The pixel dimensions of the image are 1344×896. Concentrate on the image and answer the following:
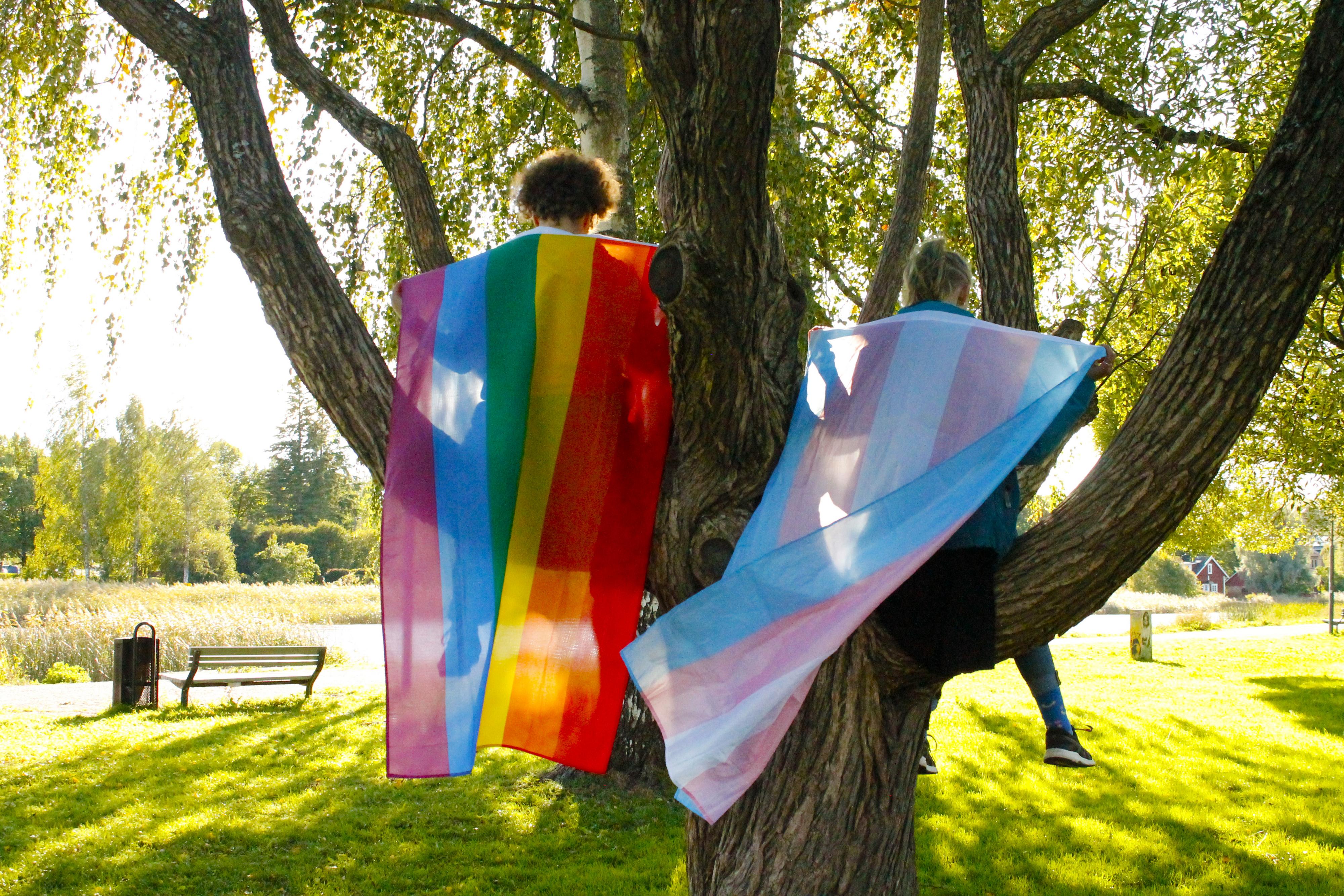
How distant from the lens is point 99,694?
1070 cm

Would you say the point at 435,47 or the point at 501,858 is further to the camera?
the point at 435,47

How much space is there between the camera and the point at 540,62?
7.22m

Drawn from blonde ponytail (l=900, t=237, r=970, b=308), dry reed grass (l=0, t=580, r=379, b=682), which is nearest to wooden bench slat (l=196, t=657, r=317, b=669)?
dry reed grass (l=0, t=580, r=379, b=682)

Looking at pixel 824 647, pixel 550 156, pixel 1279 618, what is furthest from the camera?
pixel 1279 618

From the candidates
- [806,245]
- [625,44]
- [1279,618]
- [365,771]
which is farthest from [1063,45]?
[1279,618]

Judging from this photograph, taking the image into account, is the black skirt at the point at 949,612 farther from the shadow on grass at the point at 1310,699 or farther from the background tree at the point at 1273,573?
the background tree at the point at 1273,573

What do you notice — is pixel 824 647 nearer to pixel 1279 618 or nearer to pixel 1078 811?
pixel 1078 811

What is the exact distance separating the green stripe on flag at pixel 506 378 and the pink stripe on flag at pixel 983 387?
3.61ft

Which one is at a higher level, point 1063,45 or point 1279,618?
point 1063,45

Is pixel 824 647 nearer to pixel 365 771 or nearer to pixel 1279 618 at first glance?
pixel 365 771

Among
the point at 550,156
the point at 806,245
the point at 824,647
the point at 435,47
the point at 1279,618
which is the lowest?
the point at 1279,618

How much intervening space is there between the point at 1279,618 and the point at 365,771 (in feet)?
97.0

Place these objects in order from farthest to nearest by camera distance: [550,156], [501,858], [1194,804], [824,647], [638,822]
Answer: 1. [1194,804]
2. [638,822]
3. [501,858]
4. [550,156]
5. [824,647]

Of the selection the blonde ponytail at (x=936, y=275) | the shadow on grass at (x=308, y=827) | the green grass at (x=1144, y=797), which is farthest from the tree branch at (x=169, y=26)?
the green grass at (x=1144, y=797)
